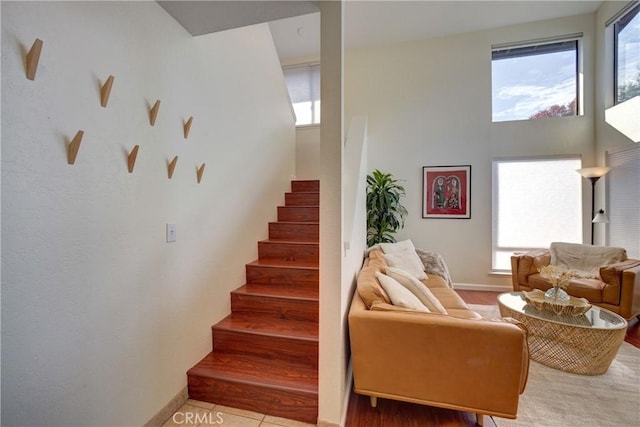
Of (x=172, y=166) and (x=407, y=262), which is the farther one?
(x=407, y=262)

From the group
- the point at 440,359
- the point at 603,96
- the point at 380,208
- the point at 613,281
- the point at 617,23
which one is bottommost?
the point at 440,359

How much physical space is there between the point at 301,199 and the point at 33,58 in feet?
8.83

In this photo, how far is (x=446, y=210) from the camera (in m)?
4.34

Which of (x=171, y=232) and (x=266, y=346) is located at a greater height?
(x=171, y=232)

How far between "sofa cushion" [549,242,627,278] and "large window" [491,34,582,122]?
204 cm

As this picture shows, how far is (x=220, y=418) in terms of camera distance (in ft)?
5.44

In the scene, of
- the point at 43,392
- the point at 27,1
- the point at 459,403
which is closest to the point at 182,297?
the point at 43,392

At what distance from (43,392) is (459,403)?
6.74ft

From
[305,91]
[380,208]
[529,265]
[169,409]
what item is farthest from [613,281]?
[305,91]

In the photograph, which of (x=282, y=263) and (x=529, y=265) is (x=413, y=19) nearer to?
(x=529, y=265)

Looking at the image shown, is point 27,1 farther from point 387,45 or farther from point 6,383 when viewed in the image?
point 387,45

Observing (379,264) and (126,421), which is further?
(379,264)

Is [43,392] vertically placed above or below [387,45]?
below

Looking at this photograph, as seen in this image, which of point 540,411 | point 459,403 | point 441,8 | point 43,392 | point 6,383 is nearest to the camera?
point 6,383
